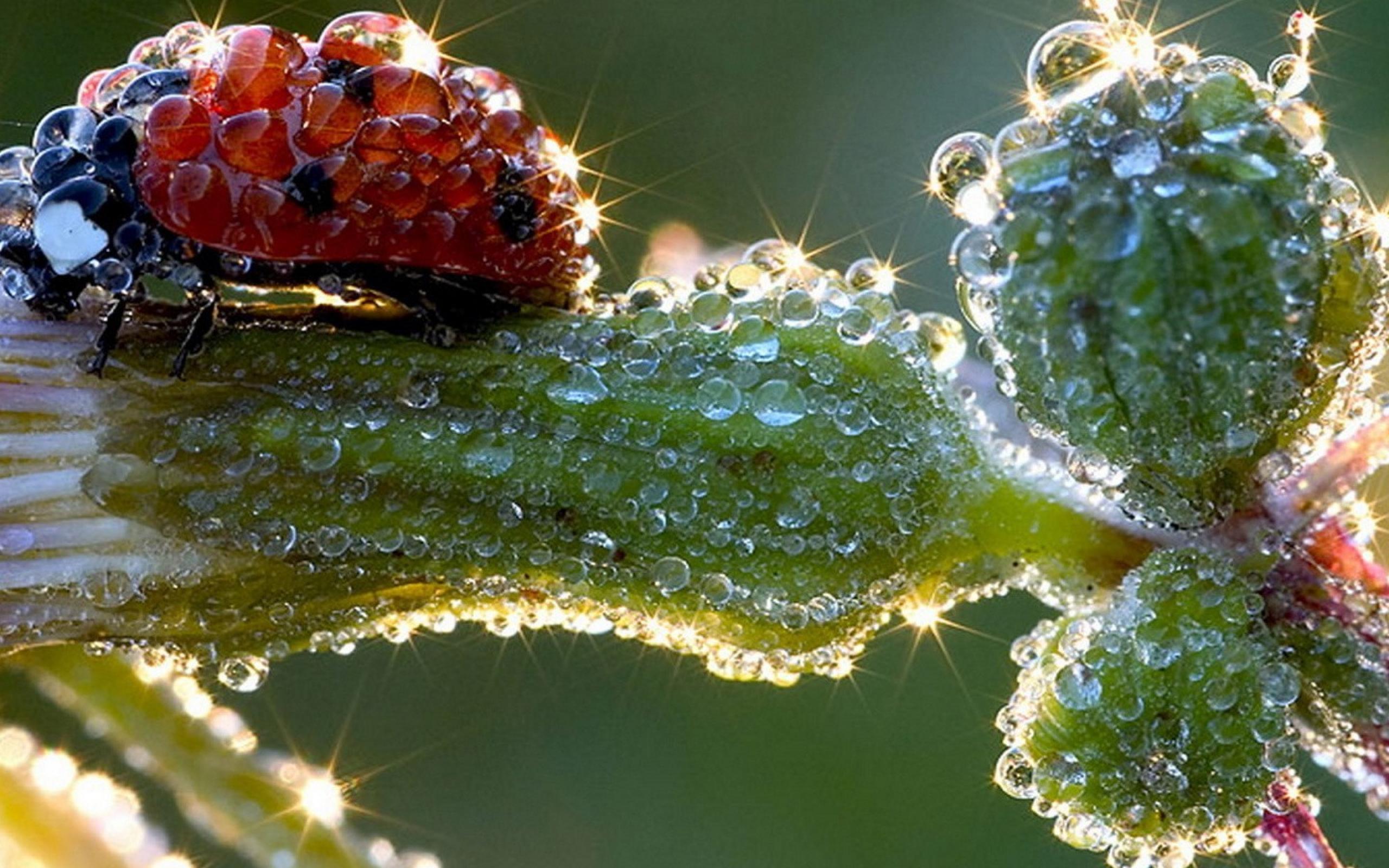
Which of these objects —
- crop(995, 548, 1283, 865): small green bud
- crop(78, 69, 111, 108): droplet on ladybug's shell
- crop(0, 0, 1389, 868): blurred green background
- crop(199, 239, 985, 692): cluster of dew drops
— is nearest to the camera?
crop(995, 548, 1283, 865): small green bud

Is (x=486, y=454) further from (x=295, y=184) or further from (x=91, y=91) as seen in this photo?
(x=91, y=91)

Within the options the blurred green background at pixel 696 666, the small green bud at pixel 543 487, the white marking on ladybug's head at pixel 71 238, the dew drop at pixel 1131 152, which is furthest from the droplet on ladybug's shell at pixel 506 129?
the blurred green background at pixel 696 666

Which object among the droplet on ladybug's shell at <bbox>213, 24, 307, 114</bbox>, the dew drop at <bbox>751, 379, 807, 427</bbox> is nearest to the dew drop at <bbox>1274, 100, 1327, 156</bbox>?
the dew drop at <bbox>751, 379, 807, 427</bbox>

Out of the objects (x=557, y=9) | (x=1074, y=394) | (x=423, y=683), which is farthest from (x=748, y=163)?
(x=1074, y=394)

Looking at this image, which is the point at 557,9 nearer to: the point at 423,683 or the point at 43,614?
the point at 423,683

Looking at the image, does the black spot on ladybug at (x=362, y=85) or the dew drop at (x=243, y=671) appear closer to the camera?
the black spot on ladybug at (x=362, y=85)

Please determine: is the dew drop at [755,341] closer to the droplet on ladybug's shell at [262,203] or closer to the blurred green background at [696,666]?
the droplet on ladybug's shell at [262,203]

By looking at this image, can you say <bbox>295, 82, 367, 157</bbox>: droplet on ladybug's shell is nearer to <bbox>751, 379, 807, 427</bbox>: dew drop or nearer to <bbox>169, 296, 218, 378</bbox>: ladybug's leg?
<bbox>169, 296, 218, 378</bbox>: ladybug's leg
